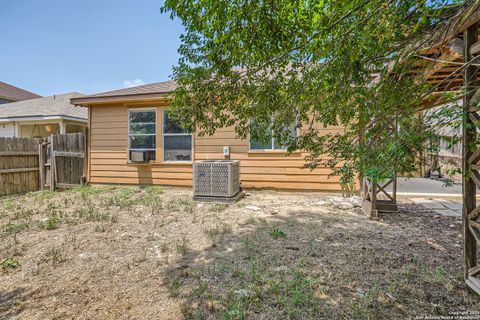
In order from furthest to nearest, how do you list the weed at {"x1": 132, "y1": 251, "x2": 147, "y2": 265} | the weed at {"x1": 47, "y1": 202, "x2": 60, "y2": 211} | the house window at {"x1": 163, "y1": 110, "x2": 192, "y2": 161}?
the house window at {"x1": 163, "y1": 110, "x2": 192, "y2": 161}
the weed at {"x1": 47, "y1": 202, "x2": 60, "y2": 211}
the weed at {"x1": 132, "y1": 251, "x2": 147, "y2": 265}

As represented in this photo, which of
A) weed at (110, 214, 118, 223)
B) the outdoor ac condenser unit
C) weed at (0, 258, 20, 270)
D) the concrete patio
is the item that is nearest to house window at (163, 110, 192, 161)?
the outdoor ac condenser unit

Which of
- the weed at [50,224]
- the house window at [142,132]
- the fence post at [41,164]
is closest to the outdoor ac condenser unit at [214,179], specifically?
the house window at [142,132]

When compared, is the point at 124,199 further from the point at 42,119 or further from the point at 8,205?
the point at 42,119

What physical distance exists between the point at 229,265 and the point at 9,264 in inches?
93.7

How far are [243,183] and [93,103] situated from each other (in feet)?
16.6

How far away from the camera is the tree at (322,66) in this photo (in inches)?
70.1

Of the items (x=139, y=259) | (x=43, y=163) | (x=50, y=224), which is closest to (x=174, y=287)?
(x=139, y=259)

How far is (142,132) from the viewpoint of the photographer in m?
7.02

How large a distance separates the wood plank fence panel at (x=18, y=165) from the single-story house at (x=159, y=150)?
145 centimetres

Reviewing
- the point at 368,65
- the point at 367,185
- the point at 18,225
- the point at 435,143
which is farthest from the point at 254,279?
the point at 18,225

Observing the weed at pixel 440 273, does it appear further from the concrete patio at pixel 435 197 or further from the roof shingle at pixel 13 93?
the roof shingle at pixel 13 93

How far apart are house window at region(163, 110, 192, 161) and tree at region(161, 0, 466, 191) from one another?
4.09 m

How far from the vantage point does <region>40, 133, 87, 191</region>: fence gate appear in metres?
6.93

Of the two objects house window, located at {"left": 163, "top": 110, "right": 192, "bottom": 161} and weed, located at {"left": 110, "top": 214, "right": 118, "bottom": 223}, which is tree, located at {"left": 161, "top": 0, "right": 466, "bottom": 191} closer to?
weed, located at {"left": 110, "top": 214, "right": 118, "bottom": 223}
